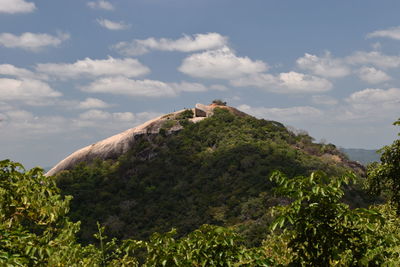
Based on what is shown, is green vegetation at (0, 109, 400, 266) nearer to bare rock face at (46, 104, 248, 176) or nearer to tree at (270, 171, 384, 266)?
tree at (270, 171, 384, 266)

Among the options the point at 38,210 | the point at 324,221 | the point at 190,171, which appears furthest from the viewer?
the point at 190,171

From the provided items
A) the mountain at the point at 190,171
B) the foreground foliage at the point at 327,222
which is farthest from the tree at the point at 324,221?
the mountain at the point at 190,171

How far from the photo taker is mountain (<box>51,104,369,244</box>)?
188 feet

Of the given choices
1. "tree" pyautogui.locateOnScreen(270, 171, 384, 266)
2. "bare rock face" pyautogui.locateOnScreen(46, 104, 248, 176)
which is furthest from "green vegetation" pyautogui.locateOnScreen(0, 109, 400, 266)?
"bare rock face" pyautogui.locateOnScreen(46, 104, 248, 176)

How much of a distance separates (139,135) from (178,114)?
38.9 ft

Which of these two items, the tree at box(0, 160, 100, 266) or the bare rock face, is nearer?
the tree at box(0, 160, 100, 266)

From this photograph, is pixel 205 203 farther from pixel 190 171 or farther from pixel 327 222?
pixel 327 222

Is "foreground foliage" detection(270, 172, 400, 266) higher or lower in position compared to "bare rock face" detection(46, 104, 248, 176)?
lower

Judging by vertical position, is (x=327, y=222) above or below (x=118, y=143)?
below

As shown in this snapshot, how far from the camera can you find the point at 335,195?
5.87 metres

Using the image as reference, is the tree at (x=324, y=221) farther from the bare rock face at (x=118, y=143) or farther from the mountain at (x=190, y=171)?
the bare rock face at (x=118, y=143)

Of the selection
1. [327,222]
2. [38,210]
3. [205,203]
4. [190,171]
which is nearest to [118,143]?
[190,171]

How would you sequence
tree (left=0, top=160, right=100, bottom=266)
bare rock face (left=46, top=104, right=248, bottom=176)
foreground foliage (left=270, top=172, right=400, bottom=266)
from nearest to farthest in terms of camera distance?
1. foreground foliage (left=270, top=172, right=400, bottom=266)
2. tree (left=0, top=160, right=100, bottom=266)
3. bare rock face (left=46, top=104, right=248, bottom=176)

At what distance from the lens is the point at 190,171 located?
232 feet
